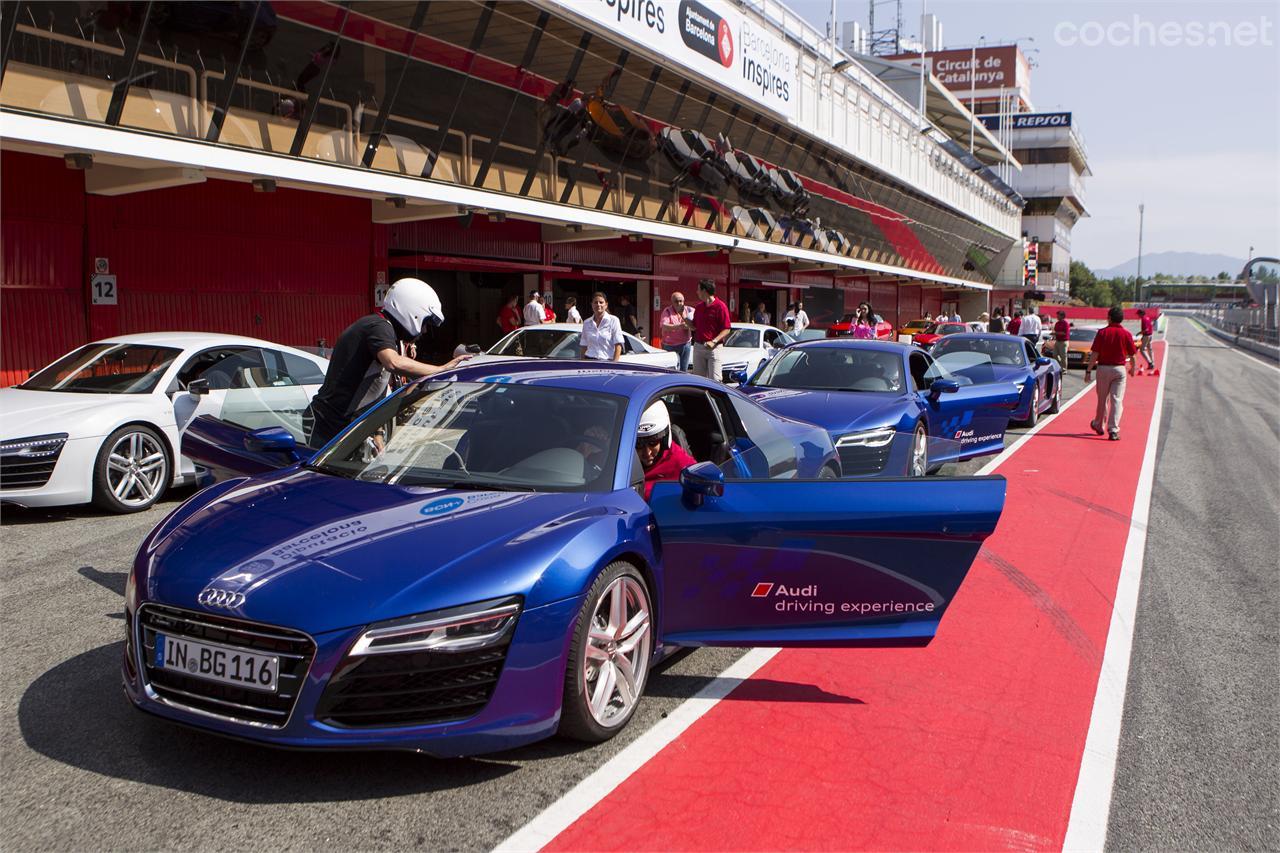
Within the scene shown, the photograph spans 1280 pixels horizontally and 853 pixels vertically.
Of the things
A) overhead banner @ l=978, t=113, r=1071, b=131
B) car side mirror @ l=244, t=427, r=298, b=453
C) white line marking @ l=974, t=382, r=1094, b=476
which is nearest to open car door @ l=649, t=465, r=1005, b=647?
car side mirror @ l=244, t=427, r=298, b=453

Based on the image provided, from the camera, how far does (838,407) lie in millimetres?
8695

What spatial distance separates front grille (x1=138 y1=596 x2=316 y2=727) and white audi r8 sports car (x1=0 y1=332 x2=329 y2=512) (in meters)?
4.93

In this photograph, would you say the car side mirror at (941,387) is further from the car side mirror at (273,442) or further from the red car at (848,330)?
the red car at (848,330)

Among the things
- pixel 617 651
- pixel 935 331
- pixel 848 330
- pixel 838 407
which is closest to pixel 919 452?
pixel 838 407

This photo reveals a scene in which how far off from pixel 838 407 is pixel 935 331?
27.7 m

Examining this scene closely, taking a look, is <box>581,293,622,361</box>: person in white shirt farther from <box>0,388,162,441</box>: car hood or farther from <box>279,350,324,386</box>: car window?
<box>0,388,162,441</box>: car hood

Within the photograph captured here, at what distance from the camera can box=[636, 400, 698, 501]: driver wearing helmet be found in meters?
4.72

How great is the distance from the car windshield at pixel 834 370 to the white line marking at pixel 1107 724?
8.99ft

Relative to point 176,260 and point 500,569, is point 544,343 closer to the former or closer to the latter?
point 176,260

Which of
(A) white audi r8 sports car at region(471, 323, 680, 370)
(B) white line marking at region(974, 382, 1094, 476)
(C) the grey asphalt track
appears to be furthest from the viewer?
(A) white audi r8 sports car at region(471, 323, 680, 370)

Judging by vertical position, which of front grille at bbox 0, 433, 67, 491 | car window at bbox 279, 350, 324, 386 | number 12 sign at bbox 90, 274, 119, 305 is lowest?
front grille at bbox 0, 433, 67, 491

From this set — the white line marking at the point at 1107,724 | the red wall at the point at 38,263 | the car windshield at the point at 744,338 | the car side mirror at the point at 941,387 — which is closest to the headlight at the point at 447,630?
the white line marking at the point at 1107,724

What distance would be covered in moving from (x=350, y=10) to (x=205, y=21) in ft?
7.74

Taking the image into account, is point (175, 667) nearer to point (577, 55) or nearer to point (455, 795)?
point (455, 795)
